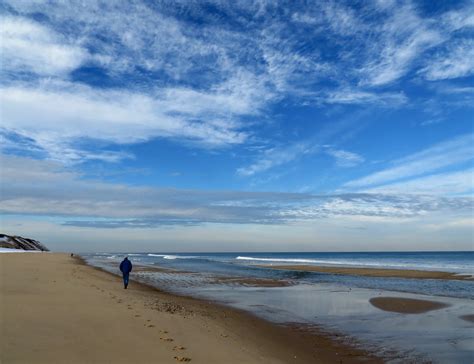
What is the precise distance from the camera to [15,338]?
6.83 metres

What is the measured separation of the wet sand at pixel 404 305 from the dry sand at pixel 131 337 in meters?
7.48

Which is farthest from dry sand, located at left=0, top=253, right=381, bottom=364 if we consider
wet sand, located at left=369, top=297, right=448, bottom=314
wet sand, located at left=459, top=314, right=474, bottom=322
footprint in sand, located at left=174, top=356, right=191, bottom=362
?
wet sand, located at left=369, top=297, right=448, bottom=314

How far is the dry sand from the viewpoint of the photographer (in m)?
6.63

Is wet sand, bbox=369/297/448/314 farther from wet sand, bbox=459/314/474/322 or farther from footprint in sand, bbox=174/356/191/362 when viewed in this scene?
footprint in sand, bbox=174/356/191/362

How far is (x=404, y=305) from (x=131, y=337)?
15633mm

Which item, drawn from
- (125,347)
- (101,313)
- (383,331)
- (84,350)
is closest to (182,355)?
(125,347)

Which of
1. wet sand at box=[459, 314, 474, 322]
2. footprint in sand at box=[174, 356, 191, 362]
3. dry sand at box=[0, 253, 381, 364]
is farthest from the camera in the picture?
wet sand at box=[459, 314, 474, 322]

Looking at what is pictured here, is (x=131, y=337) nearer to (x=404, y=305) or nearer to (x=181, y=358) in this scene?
(x=181, y=358)

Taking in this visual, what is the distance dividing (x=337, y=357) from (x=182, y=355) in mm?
4772

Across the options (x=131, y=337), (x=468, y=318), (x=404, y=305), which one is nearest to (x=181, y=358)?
Result: (x=131, y=337)

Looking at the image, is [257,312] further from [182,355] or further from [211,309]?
[182,355]

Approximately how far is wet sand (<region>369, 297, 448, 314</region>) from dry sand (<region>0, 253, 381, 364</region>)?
748 centimetres

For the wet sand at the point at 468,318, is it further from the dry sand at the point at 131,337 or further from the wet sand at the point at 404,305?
the dry sand at the point at 131,337

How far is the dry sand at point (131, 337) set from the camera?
6.63 m
